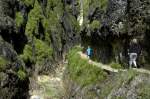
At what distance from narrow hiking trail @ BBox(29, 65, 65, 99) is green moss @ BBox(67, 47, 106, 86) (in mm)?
3757

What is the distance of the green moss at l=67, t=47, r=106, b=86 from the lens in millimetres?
32719

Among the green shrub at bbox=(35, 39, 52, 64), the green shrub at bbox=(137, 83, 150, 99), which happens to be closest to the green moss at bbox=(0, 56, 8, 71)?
the green shrub at bbox=(35, 39, 52, 64)

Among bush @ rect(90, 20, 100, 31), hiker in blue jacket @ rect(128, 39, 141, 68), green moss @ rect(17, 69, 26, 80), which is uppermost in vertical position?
bush @ rect(90, 20, 100, 31)

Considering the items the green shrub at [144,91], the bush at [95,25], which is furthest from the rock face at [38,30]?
the green shrub at [144,91]

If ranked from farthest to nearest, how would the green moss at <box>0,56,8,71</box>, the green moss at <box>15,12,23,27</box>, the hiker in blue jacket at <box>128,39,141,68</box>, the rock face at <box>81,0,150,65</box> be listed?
the green moss at <box>15,12,23,27</box> → the green moss at <box>0,56,8,71</box> → the rock face at <box>81,0,150,65</box> → the hiker in blue jacket at <box>128,39,141,68</box>

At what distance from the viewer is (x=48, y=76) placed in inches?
2110

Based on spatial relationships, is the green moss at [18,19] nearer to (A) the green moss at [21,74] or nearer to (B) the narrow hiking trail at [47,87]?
(B) the narrow hiking trail at [47,87]

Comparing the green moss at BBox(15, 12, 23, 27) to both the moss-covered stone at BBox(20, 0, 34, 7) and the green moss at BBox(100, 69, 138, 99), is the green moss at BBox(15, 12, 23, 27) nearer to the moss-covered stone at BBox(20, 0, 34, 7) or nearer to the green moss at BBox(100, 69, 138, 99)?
the moss-covered stone at BBox(20, 0, 34, 7)

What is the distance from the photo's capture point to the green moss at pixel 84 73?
107ft

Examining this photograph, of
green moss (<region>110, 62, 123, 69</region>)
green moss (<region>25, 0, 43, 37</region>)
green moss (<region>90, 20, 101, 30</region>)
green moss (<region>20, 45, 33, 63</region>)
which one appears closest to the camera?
green moss (<region>110, 62, 123, 69</region>)

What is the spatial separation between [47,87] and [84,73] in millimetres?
12047

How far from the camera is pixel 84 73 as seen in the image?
3625 centimetres

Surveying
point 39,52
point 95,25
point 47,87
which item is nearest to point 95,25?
point 95,25

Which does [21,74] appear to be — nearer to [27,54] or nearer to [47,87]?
[47,87]
